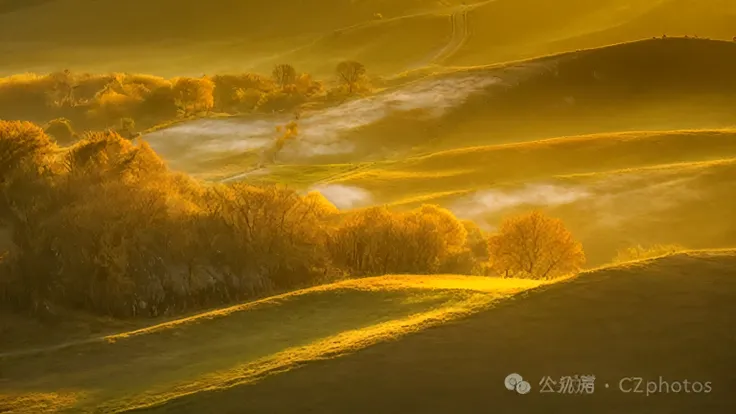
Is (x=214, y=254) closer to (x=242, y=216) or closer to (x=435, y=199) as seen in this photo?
(x=242, y=216)

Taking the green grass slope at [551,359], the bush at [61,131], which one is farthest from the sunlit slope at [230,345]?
the bush at [61,131]

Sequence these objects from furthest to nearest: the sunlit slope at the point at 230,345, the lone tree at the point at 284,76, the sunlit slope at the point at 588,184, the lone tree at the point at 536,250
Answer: the lone tree at the point at 284,76 → the sunlit slope at the point at 588,184 → the lone tree at the point at 536,250 → the sunlit slope at the point at 230,345

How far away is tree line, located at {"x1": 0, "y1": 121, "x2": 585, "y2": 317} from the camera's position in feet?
101

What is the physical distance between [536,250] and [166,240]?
70.8ft

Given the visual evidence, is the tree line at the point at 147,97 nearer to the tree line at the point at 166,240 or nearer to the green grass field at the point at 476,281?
the green grass field at the point at 476,281

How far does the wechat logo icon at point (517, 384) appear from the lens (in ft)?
58.4

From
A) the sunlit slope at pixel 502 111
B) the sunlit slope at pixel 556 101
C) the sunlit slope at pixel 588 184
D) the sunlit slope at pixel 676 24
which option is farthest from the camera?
the sunlit slope at pixel 676 24

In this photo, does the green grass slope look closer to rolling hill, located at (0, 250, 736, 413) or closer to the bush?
rolling hill, located at (0, 250, 736, 413)

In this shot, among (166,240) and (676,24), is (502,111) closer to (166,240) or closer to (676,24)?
(166,240)

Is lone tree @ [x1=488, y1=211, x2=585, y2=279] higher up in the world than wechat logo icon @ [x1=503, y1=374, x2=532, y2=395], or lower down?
higher up

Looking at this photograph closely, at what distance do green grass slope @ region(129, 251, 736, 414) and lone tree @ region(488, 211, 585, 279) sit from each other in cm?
2245

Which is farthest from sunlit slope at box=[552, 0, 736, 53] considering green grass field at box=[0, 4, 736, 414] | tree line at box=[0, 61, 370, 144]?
tree line at box=[0, 61, 370, 144]

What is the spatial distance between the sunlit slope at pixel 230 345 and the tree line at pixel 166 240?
4602 millimetres

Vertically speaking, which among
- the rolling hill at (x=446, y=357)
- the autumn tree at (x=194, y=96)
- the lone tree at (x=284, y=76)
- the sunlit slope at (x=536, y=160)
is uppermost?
the lone tree at (x=284, y=76)
